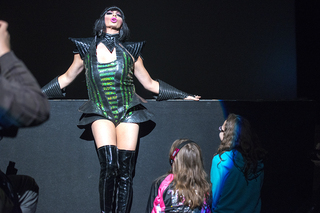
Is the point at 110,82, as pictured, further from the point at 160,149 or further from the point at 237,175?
the point at 237,175

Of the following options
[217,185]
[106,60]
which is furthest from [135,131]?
[217,185]

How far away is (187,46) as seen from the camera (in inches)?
196

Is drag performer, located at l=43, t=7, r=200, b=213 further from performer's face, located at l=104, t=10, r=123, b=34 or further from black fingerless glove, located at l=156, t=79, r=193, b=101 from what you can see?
black fingerless glove, located at l=156, t=79, r=193, b=101

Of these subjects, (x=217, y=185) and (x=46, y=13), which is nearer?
(x=217, y=185)

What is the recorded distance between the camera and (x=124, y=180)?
2168 millimetres

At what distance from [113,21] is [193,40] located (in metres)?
2.84

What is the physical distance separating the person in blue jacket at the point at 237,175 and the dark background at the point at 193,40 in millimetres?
2926

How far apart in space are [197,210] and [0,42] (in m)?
1.56

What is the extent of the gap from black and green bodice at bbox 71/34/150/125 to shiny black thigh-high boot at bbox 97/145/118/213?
271 millimetres

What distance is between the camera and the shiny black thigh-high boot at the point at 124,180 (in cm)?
Answer: 214

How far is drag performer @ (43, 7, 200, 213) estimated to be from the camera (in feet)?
7.00

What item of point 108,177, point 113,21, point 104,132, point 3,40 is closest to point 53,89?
point 104,132

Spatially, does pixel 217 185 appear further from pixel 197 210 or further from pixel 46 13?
pixel 46 13

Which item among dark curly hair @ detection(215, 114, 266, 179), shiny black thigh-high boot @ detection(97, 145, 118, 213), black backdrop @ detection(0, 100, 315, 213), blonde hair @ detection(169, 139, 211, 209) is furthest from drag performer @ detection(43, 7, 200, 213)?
dark curly hair @ detection(215, 114, 266, 179)
